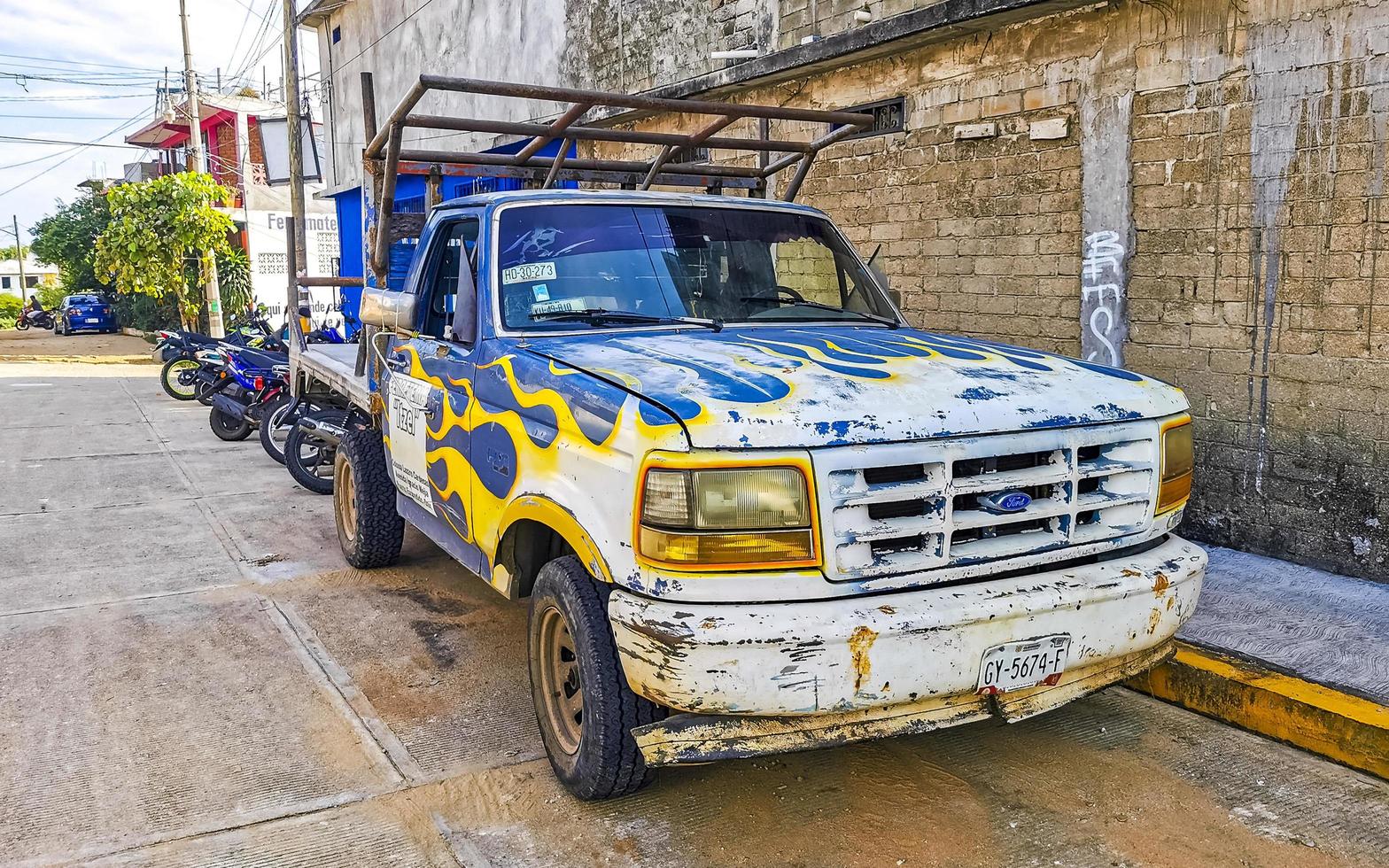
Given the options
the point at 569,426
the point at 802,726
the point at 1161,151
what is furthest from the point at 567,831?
the point at 1161,151

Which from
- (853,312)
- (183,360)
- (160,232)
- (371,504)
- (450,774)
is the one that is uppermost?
(160,232)

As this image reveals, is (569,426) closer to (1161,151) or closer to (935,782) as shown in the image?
(935,782)

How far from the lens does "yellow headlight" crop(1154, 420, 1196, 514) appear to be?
3.47 m

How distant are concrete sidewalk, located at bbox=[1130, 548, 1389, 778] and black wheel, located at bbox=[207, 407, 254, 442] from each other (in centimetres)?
938

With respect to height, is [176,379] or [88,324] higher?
[88,324]

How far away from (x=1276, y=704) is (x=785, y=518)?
2.29 m

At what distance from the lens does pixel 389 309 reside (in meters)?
4.51

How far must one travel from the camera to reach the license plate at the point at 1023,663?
299 centimetres

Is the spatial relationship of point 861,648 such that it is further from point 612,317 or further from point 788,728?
point 612,317

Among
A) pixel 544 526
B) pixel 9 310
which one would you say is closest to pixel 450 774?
pixel 544 526

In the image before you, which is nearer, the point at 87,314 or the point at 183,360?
the point at 183,360

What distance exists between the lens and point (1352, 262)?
528 cm

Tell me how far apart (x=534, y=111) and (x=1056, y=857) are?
12.7 metres

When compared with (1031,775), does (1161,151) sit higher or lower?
higher
